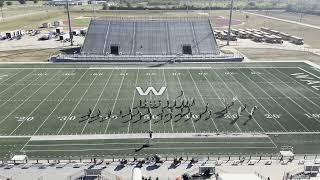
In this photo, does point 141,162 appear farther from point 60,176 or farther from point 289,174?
point 289,174

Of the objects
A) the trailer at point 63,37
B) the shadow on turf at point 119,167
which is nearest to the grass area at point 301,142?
the shadow on turf at point 119,167

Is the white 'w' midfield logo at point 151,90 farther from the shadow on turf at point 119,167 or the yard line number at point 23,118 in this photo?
the shadow on turf at point 119,167

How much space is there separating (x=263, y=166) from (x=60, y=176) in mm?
16576

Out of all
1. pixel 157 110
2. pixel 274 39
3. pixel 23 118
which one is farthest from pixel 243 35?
pixel 23 118

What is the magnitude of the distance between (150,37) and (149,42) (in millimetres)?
1998

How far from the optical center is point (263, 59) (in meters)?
68.4

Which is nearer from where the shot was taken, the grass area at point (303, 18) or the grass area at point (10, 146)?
the grass area at point (10, 146)

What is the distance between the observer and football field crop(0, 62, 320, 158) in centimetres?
3288

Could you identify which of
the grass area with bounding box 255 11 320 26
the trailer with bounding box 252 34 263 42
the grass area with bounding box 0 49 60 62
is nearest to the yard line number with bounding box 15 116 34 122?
the grass area with bounding box 0 49 60 62

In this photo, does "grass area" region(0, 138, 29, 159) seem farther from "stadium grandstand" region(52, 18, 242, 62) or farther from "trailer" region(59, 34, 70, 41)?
"trailer" region(59, 34, 70, 41)

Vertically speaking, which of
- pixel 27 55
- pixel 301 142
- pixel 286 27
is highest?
pixel 286 27

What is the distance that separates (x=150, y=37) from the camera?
246 ft

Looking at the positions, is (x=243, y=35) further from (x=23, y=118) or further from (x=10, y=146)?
(x=10, y=146)

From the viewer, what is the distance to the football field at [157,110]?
32.9 metres
